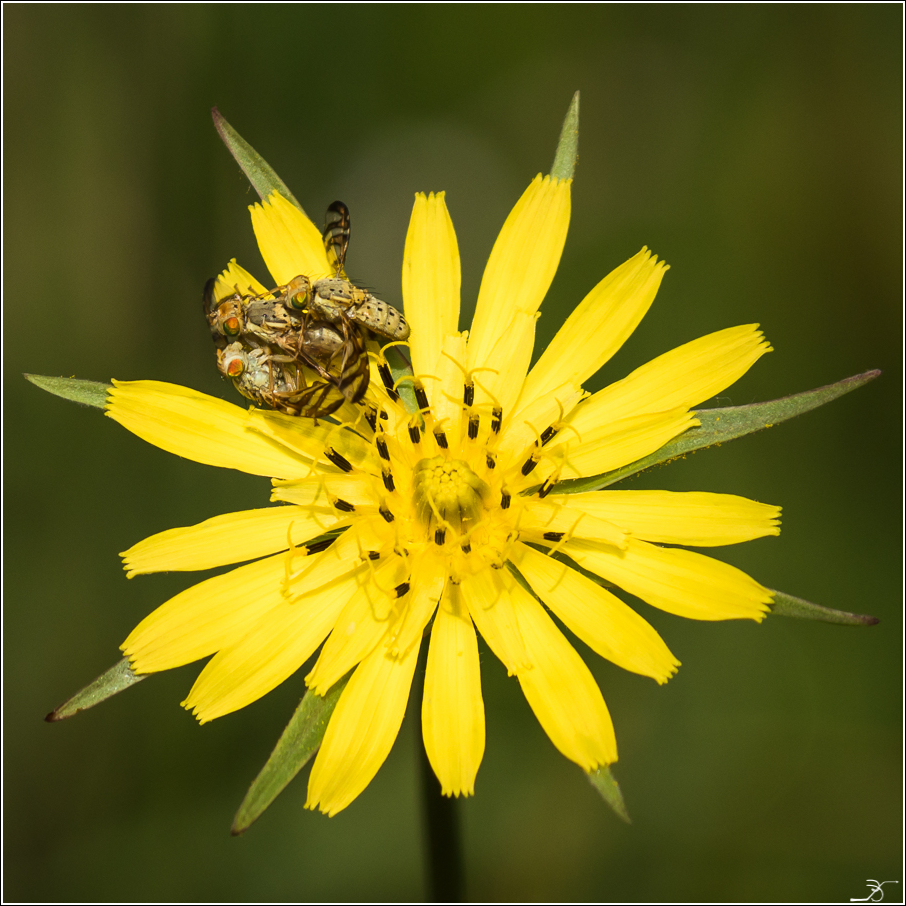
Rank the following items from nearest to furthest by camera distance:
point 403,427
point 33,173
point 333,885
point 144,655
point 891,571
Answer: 1. point 144,655
2. point 403,427
3. point 333,885
4. point 891,571
5. point 33,173

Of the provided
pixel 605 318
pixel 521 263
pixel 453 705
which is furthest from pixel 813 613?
pixel 521 263

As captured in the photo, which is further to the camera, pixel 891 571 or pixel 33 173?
pixel 33 173

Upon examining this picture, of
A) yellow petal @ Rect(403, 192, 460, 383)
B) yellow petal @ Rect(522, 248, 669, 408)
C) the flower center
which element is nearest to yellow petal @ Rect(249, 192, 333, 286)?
yellow petal @ Rect(403, 192, 460, 383)

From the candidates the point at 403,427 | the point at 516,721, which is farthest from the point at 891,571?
the point at 403,427

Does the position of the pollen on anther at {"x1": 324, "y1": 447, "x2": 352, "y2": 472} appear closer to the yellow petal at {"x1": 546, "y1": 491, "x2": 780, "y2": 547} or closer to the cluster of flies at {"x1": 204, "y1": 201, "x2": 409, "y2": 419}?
the cluster of flies at {"x1": 204, "y1": 201, "x2": 409, "y2": 419}

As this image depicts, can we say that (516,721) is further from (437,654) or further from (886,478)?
(886,478)

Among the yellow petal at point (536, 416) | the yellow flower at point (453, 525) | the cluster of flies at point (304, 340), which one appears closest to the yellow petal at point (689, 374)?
the yellow flower at point (453, 525)

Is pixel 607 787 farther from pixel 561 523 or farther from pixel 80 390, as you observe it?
pixel 80 390

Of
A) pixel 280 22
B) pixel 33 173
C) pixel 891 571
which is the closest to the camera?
pixel 891 571
